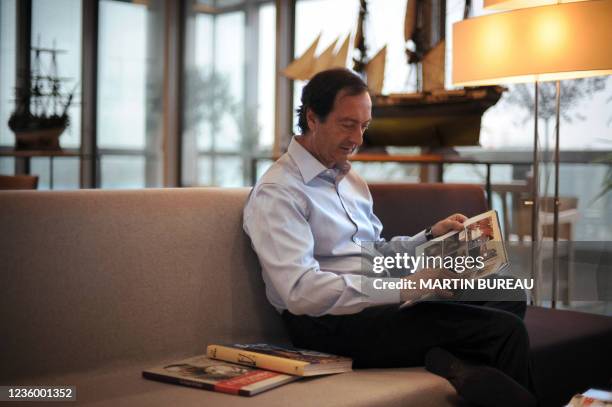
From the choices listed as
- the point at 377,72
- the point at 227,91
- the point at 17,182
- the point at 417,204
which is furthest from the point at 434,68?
the point at 17,182

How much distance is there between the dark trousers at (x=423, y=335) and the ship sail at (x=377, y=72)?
343 centimetres

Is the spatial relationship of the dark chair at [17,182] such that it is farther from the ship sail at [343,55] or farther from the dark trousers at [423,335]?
the ship sail at [343,55]

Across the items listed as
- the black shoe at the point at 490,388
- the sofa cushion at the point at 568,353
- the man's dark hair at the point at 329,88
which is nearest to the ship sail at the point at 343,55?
the sofa cushion at the point at 568,353

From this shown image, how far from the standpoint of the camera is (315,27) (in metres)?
5.89

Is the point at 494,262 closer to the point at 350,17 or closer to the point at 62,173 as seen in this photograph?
the point at 350,17

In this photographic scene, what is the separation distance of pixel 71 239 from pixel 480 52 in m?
1.54

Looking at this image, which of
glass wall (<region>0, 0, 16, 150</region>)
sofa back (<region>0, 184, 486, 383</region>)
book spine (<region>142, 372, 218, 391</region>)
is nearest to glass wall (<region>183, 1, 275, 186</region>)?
glass wall (<region>0, 0, 16, 150</region>)

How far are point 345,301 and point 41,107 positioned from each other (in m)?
5.37

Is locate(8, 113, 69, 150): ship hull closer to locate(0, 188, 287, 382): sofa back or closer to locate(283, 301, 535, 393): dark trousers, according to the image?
locate(0, 188, 287, 382): sofa back

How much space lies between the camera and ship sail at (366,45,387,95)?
507 centimetres

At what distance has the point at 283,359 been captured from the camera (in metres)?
1.68

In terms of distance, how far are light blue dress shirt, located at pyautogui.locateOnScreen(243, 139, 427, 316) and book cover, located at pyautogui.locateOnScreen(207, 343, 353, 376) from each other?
0.11 meters

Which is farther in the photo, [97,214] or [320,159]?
[320,159]

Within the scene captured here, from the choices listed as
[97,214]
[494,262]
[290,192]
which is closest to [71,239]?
[97,214]
